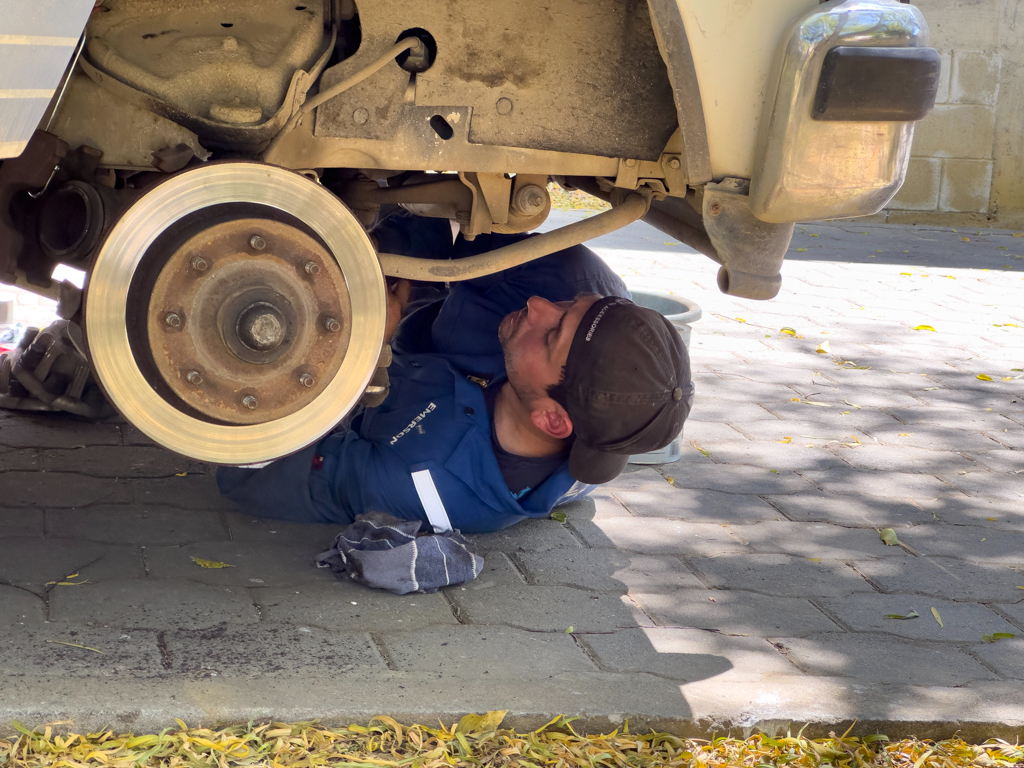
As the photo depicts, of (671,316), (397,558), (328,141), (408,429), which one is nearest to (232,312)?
(328,141)

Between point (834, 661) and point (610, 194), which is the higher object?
point (610, 194)

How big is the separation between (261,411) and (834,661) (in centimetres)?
133

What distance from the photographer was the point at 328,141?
2232mm

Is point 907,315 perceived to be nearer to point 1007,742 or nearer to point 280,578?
point 1007,742

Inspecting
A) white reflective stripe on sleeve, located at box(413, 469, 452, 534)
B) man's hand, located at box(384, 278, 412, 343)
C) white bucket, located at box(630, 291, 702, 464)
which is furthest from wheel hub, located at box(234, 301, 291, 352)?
white bucket, located at box(630, 291, 702, 464)

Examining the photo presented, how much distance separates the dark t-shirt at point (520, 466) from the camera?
2.77 meters

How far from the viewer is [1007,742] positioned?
84.7 inches

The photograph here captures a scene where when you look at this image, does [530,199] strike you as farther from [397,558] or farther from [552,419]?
[397,558]

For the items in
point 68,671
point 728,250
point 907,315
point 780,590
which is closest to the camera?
point 68,671

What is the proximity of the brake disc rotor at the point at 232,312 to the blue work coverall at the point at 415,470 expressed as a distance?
63cm

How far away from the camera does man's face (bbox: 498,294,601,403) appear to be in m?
2.71

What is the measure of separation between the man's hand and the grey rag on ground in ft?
2.65

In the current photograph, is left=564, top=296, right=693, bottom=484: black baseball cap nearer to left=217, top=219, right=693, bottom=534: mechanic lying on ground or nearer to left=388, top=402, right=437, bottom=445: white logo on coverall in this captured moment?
left=217, top=219, right=693, bottom=534: mechanic lying on ground

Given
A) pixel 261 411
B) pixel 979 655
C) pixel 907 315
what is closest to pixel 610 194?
pixel 261 411
